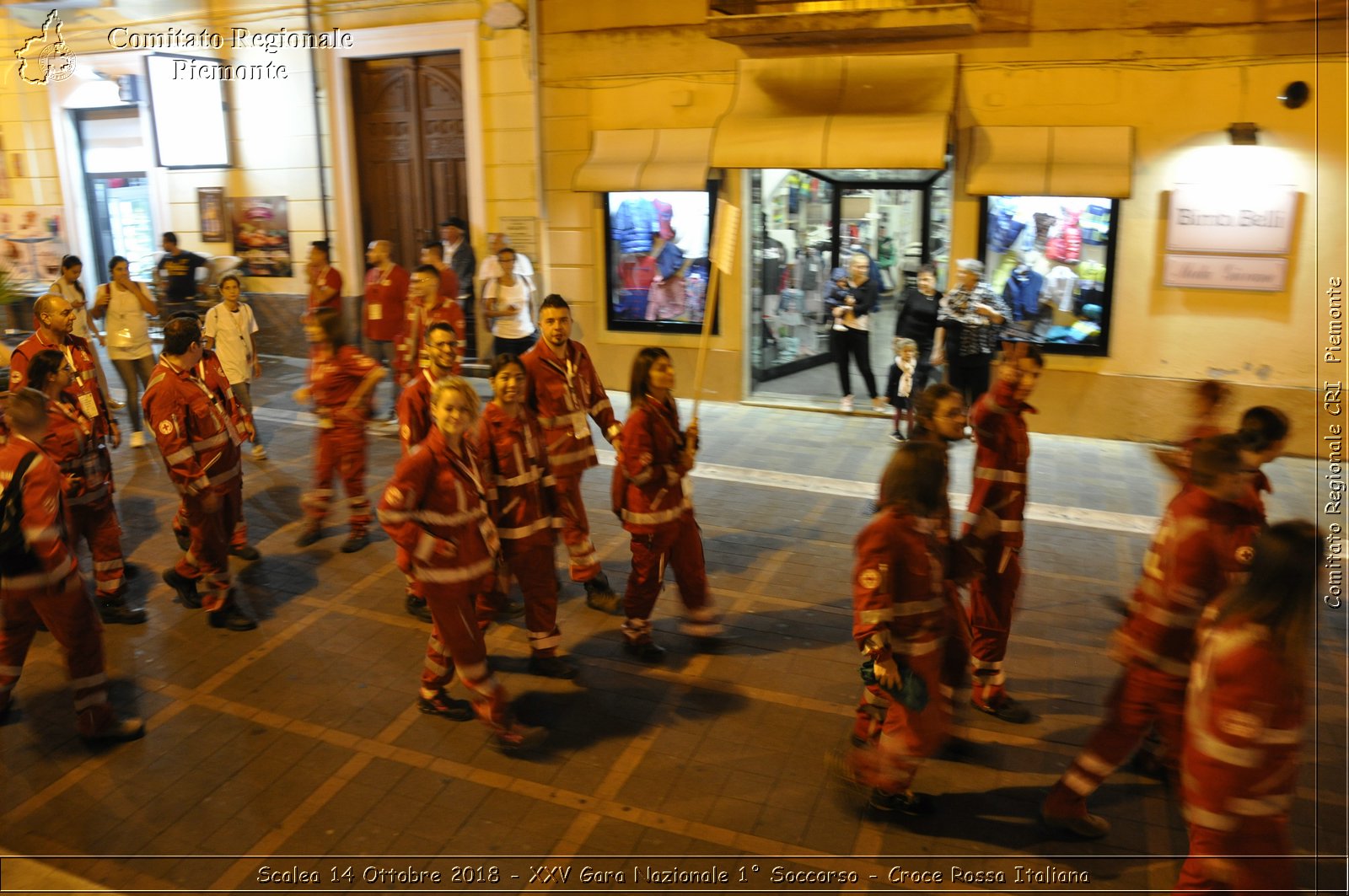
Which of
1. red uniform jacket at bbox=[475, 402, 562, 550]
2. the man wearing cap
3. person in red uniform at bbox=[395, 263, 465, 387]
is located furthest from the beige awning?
red uniform jacket at bbox=[475, 402, 562, 550]

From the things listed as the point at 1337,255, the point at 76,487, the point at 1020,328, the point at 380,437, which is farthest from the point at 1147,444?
the point at 76,487

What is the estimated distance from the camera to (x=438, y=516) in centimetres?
495

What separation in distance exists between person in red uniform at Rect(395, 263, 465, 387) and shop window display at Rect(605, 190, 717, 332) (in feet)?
12.8

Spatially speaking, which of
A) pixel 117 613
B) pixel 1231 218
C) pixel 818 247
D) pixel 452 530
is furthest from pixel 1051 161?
pixel 117 613

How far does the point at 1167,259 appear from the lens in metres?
10.7

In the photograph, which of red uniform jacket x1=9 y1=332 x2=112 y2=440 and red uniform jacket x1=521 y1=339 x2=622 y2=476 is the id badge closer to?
red uniform jacket x1=9 y1=332 x2=112 y2=440

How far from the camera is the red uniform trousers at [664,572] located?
19.6 ft

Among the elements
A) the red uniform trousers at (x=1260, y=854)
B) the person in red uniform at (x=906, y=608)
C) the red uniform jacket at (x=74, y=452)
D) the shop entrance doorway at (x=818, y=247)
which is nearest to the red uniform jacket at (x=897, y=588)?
the person in red uniform at (x=906, y=608)

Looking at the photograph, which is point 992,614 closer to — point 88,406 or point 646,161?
point 88,406

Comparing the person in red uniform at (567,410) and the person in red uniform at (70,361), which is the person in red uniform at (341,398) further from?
the person in red uniform at (567,410)

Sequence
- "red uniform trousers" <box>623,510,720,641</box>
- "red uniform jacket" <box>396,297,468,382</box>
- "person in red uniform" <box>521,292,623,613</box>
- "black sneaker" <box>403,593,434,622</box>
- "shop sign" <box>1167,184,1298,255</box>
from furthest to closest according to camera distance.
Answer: "shop sign" <box>1167,184,1298,255</box>, "red uniform jacket" <box>396,297,468,382</box>, "black sneaker" <box>403,593,434,622</box>, "person in red uniform" <box>521,292,623,613</box>, "red uniform trousers" <box>623,510,720,641</box>

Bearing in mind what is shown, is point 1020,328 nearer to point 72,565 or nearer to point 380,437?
point 380,437

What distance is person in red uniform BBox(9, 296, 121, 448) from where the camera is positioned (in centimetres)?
686

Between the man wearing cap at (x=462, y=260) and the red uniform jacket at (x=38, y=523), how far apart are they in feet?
28.3
